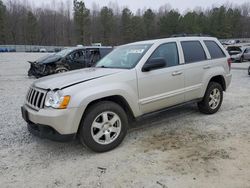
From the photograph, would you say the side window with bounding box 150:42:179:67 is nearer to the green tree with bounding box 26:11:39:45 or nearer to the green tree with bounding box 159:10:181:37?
the green tree with bounding box 159:10:181:37

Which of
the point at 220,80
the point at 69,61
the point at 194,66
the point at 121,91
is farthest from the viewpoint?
the point at 69,61

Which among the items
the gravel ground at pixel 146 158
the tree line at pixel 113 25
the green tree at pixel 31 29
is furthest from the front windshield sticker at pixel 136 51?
the green tree at pixel 31 29

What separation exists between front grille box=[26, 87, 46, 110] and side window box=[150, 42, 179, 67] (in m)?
2.05

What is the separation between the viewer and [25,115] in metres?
3.75

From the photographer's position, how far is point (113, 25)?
80.4 metres

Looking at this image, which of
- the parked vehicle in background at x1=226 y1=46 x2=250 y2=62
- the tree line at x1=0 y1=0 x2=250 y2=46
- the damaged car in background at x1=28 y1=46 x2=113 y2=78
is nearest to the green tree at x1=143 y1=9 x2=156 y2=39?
the tree line at x1=0 y1=0 x2=250 y2=46

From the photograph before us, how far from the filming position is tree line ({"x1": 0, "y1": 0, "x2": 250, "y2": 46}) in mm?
74375

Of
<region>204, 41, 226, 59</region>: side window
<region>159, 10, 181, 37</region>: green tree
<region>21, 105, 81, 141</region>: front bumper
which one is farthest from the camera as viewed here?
<region>159, 10, 181, 37</region>: green tree

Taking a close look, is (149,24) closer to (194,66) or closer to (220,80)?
(220,80)

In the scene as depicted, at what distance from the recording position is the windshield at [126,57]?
167 inches

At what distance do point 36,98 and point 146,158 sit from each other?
190 centimetres

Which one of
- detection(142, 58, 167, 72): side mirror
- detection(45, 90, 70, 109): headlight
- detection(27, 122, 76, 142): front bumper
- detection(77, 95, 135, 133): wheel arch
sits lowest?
detection(27, 122, 76, 142): front bumper

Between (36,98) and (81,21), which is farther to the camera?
(81,21)

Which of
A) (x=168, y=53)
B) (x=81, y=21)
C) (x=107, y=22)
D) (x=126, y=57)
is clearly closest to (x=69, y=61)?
(x=126, y=57)
